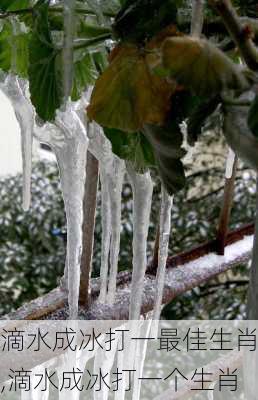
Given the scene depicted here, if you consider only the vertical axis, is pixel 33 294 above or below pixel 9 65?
below

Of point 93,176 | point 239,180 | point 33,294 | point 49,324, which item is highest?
point 239,180

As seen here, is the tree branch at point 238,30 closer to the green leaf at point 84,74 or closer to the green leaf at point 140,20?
the green leaf at point 140,20

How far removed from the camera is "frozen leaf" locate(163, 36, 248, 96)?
0.27 m

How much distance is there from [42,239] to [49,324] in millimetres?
1637

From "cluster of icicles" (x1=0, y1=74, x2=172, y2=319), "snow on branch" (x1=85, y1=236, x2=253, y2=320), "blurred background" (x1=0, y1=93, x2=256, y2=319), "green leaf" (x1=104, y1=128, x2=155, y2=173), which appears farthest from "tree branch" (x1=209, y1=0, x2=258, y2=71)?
"blurred background" (x1=0, y1=93, x2=256, y2=319)

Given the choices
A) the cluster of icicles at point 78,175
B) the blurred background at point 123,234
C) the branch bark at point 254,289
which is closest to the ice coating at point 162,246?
the cluster of icicles at point 78,175

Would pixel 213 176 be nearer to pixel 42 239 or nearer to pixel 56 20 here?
pixel 42 239

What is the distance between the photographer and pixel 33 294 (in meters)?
2.24

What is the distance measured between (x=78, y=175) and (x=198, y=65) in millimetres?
311

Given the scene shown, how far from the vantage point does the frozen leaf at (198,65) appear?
274 millimetres

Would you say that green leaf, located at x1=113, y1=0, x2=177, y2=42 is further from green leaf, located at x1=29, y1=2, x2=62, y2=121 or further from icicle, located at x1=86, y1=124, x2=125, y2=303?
icicle, located at x1=86, y1=124, x2=125, y2=303

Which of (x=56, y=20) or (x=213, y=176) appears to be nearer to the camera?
(x=56, y=20)

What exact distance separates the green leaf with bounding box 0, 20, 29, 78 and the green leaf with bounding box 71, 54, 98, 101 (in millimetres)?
39

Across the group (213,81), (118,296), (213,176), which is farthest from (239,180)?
(213,81)
